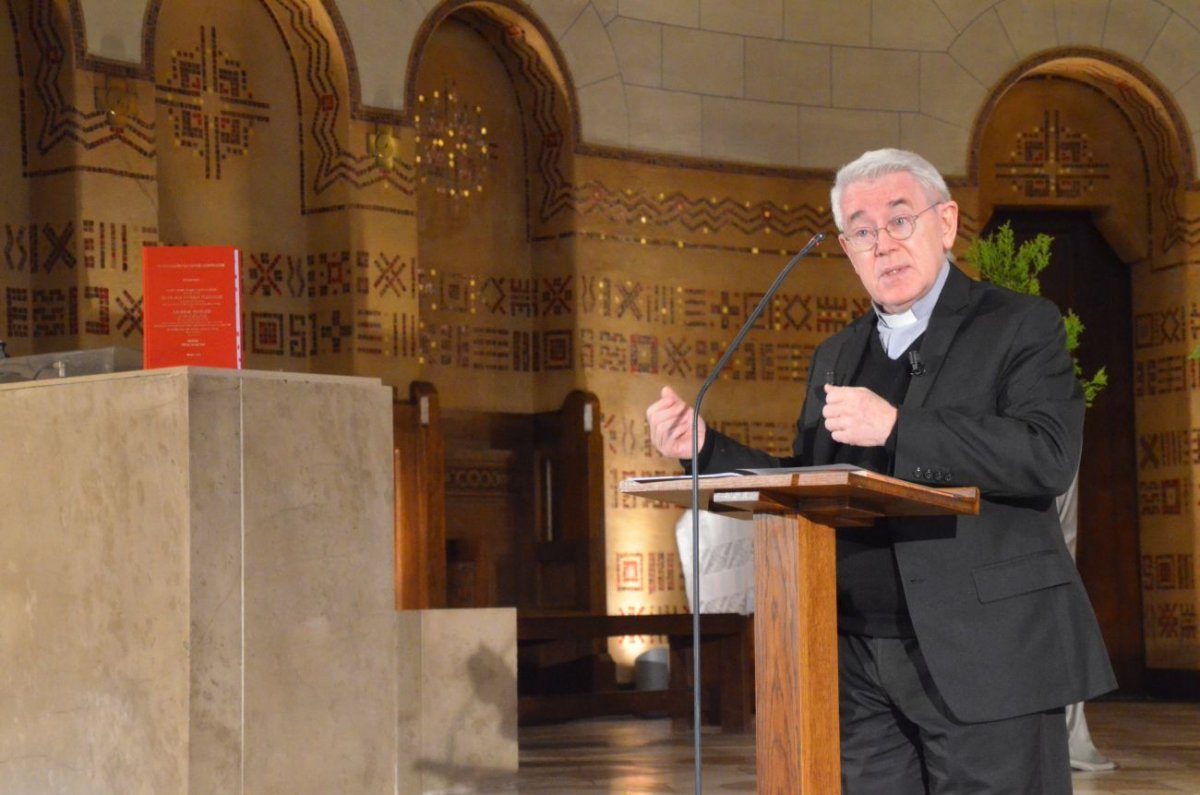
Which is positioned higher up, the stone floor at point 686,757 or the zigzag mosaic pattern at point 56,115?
the zigzag mosaic pattern at point 56,115

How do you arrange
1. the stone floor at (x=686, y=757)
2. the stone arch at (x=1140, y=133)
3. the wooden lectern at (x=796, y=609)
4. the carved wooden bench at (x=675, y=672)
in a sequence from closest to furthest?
the wooden lectern at (x=796, y=609), the stone floor at (x=686, y=757), the carved wooden bench at (x=675, y=672), the stone arch at (x=1140, y=133)

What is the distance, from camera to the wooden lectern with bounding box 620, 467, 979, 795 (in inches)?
95.7

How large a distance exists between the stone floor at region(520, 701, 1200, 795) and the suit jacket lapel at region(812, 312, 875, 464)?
3083mm

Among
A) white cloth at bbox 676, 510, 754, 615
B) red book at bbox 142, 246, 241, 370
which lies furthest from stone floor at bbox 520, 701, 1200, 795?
red book at bbox 142, 246, 241, 370

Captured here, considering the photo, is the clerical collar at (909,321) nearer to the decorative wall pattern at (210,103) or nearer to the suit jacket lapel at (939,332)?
the suit jacket lapel at (939,332)

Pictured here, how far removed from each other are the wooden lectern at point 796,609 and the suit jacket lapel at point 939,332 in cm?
31

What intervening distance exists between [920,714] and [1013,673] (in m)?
0.19

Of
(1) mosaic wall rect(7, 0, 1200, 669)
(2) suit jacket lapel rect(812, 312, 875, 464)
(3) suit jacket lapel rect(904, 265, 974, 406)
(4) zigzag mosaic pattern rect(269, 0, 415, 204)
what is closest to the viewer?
(3) suit jacket lapel rect(904, 265, 974, 406)

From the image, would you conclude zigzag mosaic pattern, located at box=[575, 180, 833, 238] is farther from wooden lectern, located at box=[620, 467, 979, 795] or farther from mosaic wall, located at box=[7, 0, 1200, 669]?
wooden lectern, located at box=[620, 467, 979, 795]

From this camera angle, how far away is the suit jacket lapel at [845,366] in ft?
9.80

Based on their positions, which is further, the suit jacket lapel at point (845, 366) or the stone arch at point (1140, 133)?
the stone arch at point (1140, 133)

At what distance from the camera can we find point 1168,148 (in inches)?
441

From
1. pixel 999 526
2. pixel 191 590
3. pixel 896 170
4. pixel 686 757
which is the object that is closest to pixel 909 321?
pixel 896 170

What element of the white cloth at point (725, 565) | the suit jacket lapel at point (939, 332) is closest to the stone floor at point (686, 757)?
the white cloth at point (725, 565)
